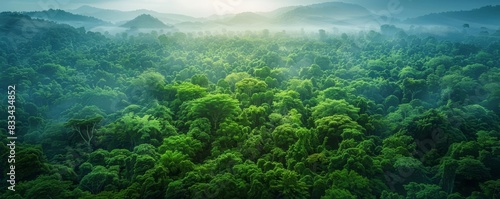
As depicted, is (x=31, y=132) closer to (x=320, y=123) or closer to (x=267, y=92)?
(x=267, y=92)

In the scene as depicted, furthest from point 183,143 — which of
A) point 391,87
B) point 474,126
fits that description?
point 391,87

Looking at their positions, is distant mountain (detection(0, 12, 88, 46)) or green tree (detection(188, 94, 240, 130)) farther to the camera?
distant mountain (detection(0, 12, 88, 46))

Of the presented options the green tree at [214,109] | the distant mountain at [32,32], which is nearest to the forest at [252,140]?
the green tree at [214,109]

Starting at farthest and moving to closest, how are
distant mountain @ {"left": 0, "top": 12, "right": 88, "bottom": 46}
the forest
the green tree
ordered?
distant mountain @ {"left": 0, "top": 12, "right": 88, "bottom": 46}, the green tree, the forest

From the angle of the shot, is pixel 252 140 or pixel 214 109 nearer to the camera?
pixel 252 140

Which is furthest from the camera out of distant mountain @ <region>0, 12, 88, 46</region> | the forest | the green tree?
distant mountain @ <region>0, 12, 88, 46</region>

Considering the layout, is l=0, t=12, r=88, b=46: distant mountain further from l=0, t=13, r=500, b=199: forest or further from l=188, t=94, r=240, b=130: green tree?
l=188, t=94, r=240, b=130: green tree

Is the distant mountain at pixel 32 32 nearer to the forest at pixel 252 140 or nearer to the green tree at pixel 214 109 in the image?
the forest at pixel 252 140

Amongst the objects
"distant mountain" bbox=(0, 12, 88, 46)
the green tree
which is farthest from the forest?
"distant mountain" bbox=(0, 12, 88, 46)

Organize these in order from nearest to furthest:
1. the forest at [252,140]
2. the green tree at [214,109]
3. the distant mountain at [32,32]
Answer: the forest at [252,140] → the green tree at [214,109] → the distant mountain at [32,32]

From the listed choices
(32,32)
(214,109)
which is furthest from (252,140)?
(32,32)

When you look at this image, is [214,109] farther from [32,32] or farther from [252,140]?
[32,32]

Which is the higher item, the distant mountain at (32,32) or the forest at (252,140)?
the distant mountain at (32,32)
